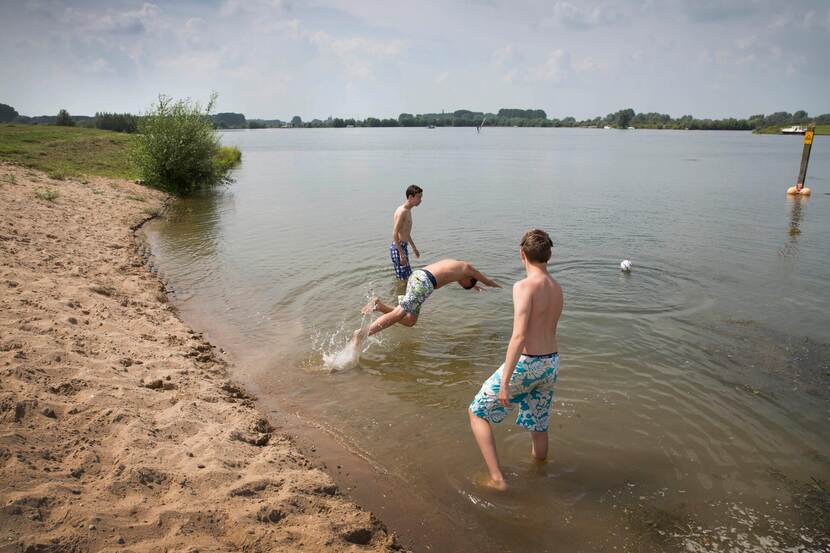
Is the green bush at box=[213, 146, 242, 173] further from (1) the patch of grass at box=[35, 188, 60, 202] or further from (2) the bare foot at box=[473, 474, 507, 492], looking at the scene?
(2) the bare foot at box=[473, 474, 507, 492]

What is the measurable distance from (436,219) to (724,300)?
11.4 meters

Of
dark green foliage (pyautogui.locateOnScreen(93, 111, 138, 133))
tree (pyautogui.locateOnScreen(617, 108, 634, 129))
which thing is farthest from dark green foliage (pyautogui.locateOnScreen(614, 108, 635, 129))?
dark green foliage (pyautogui.locateOnScreen(93, 111, 138, 133))

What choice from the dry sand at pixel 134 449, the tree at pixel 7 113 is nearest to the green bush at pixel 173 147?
the dry sand at pixel 134 449

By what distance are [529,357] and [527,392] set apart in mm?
407

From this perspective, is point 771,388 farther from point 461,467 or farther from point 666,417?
point 461,467

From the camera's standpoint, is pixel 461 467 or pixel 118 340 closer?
pixel 461 467

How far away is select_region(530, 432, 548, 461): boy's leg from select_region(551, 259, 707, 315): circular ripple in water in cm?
490

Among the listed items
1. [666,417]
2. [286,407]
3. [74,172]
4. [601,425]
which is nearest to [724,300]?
[666,417]

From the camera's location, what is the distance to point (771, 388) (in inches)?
272

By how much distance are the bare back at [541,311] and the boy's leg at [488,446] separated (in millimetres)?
836

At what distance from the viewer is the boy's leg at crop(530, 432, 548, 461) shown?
206 inches

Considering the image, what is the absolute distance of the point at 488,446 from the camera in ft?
15.8

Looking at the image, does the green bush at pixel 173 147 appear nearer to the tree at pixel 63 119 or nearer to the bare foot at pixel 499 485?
the bare foot at pixel 499 485

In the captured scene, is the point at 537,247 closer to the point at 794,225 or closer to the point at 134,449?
→ the point at 134,449
